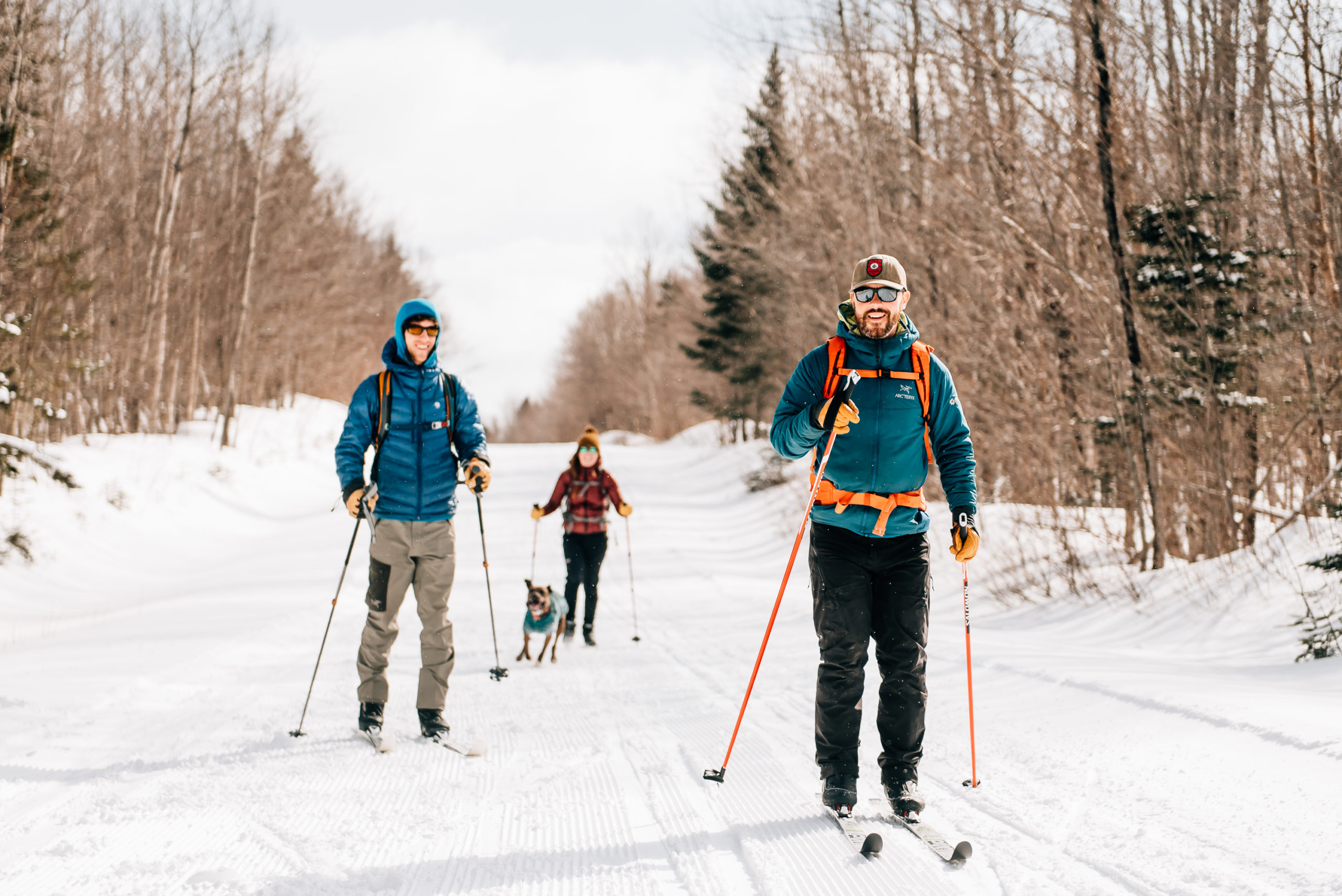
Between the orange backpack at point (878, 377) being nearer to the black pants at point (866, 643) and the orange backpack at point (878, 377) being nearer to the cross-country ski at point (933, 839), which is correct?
the black pants at point (866, 643)

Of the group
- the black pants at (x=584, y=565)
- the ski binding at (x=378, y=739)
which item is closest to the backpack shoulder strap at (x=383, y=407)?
the ski binding at (x=378, y=739)

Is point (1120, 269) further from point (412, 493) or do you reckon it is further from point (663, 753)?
point (412, 493)

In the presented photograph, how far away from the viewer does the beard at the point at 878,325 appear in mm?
3758

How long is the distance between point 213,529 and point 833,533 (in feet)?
52.1

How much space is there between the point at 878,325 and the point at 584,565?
5502 mm

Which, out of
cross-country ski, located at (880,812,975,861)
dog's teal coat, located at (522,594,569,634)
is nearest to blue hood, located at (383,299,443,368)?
dog's teal coat, located at (522,594,569,634)

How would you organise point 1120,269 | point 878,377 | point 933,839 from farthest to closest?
1. point 1120,269
2. point 878,377
3. point 933,839

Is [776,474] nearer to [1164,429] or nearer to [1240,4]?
[1164,429]

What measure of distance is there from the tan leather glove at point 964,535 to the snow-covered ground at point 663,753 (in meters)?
1.13

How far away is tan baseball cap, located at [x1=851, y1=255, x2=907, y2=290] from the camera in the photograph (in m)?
3.72

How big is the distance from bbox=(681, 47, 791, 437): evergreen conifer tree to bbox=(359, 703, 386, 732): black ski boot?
1976cm

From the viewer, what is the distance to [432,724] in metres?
5.15

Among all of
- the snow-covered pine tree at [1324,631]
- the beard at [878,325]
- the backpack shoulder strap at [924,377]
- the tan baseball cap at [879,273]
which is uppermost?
the tan baseball cap at [879,273]

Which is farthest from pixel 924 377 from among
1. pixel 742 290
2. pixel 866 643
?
pixel 742 290
